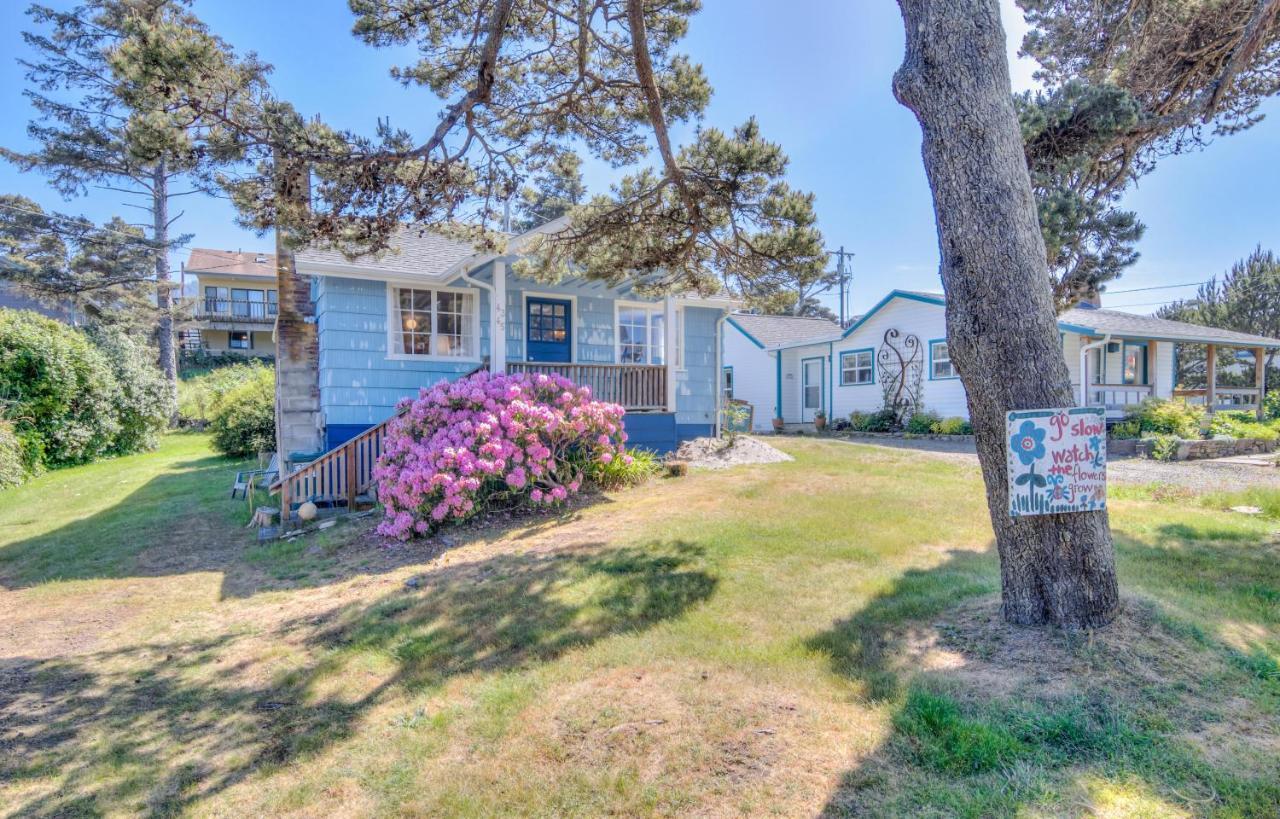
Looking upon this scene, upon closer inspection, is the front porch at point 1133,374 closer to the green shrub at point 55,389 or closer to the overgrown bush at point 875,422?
the overgrown bush at point 875,422

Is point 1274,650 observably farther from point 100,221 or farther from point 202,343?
point 202,343

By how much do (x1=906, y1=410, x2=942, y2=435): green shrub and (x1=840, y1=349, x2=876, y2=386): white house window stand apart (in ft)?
7.80

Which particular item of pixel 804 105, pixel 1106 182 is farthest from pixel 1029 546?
pixel 804 105

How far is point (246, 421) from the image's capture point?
14641 millimetres

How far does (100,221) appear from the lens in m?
20.5

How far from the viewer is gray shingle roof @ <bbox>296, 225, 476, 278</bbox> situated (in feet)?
31.9

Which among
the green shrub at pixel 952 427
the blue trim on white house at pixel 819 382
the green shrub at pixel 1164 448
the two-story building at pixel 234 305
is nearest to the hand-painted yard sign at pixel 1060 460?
the green shrub at pixel 1164 448

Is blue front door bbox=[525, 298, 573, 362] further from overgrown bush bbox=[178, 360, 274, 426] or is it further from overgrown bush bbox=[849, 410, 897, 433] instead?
overgrown bush bbox=[178, 360, 274, 426]

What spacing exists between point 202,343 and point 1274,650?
126 ft

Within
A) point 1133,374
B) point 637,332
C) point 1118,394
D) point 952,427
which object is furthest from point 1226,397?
point 637,332

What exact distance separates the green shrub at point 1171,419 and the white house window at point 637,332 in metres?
11.1

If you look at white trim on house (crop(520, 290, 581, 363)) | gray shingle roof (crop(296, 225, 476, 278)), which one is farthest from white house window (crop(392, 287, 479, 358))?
white trim on house (crop(520, 290, 581, 363))

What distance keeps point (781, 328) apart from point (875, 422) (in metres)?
7.77

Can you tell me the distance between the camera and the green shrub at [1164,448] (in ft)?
37.2
